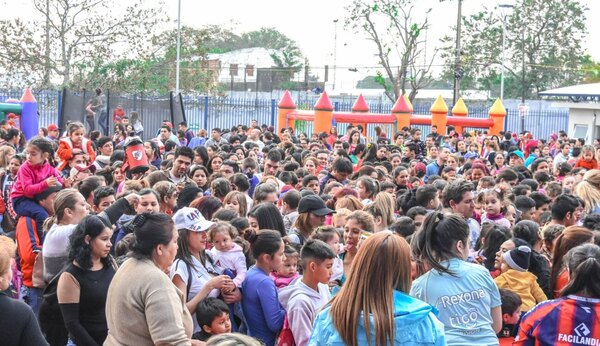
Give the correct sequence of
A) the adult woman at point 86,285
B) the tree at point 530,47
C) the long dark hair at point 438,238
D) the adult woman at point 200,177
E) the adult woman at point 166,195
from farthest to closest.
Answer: the tree at point 530,47 < the adult woman at point 200,177 < the adult woman at point 166,195 < the adult woman at point 86,285 < the long dark hair at point 438,238

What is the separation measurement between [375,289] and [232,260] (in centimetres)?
254

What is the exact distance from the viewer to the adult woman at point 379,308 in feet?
13.1

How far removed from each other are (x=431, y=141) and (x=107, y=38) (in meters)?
20.6

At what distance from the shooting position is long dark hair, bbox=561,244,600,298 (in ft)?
15.8

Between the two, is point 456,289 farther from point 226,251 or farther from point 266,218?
point 266,218

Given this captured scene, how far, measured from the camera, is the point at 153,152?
13.9m

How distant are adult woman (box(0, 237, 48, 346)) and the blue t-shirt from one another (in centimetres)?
199

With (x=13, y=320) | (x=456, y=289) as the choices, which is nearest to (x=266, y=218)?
(x=456, y=289)

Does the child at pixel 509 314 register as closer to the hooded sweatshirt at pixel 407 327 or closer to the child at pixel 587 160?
the hooded sweatshirt at pixel 407 327

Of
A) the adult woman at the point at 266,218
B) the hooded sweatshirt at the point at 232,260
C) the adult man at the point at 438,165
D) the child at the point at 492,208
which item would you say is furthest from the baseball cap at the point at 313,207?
the adult man at the point at 438,165

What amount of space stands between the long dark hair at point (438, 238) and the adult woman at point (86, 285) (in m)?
1.92

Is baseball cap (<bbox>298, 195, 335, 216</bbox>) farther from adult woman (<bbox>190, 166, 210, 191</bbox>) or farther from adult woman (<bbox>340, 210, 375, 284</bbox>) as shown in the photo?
adult woman (<bbox>190, 166, 210, 191</bbox>)

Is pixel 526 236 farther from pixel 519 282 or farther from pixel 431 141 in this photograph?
pixel 431 141

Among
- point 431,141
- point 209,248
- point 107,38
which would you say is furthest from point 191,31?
point 209,248
